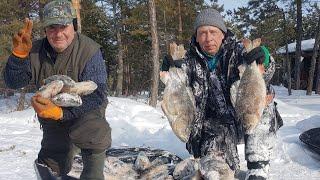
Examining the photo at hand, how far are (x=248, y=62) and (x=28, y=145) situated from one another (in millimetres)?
4287

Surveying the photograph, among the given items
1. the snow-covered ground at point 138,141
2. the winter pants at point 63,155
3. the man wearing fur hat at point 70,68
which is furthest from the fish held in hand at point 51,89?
the snow-covered ground at point 138,141

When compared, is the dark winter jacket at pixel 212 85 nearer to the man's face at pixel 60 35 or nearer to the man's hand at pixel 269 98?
the man's hand at pixel 269 98

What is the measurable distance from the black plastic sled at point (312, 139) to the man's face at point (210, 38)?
2.42m

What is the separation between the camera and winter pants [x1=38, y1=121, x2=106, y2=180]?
327cm

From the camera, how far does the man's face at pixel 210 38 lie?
4.01m

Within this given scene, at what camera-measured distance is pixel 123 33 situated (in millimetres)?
30000

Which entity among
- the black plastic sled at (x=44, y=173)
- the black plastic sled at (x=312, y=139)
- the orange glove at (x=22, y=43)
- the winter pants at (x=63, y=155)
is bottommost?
the black plastic sled at (x=312, y=139)

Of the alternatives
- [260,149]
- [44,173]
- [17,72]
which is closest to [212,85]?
[260,149]

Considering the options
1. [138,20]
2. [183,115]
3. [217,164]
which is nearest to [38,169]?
[183,115]

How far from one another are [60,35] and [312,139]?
4.02 metres

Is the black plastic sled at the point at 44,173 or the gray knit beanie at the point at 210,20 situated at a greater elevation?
the gray knit beanie at the point at 210,20

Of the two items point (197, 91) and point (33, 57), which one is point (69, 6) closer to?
point (33, 57)

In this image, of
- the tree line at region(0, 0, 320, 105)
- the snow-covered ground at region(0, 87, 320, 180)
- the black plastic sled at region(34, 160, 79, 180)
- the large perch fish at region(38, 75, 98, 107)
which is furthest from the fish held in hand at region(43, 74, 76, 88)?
the tree line at region(0, 0, 320, 105)

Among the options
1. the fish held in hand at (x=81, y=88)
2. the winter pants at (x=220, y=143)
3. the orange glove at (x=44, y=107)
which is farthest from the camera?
the winter pants at (x=220, y=143)
